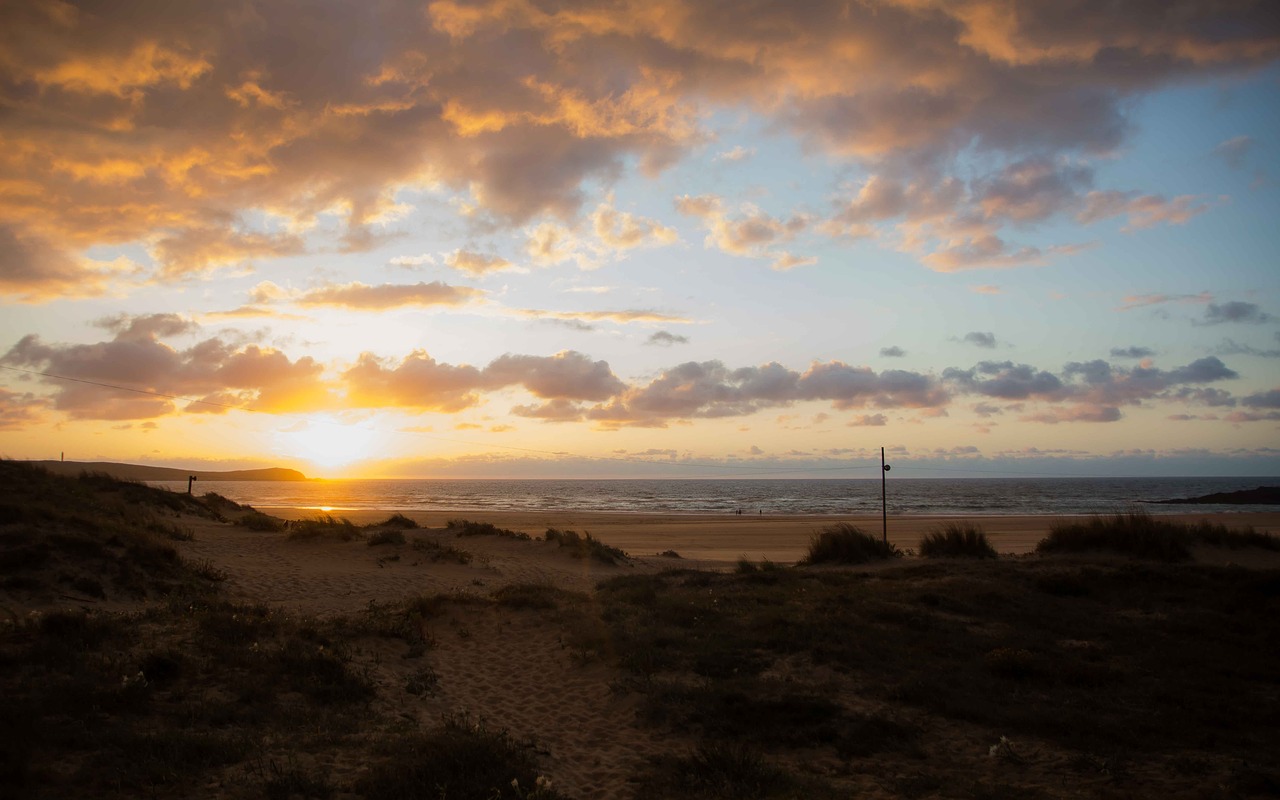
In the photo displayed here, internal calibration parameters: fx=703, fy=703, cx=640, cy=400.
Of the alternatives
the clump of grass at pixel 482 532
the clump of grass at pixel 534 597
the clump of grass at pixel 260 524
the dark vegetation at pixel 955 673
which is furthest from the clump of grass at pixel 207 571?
the clump of grass at pixel 482 532

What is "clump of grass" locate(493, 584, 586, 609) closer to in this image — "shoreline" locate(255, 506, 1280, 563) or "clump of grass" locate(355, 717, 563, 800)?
"clump of grass" locate(355, 717, 563, 800)

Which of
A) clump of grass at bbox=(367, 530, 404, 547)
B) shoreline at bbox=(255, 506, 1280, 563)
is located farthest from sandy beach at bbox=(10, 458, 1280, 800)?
shoreline at bbox=(255, 506, 1280, 563)

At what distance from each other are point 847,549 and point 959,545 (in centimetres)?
359

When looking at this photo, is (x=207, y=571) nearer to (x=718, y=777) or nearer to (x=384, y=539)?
(x=384, y=539)

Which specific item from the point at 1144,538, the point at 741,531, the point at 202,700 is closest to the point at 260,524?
the point at 202,700

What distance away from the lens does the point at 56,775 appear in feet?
20.4

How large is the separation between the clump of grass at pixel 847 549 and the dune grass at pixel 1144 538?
480 cm

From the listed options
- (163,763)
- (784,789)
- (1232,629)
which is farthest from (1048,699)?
(163,763)

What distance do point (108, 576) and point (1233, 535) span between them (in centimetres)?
2911

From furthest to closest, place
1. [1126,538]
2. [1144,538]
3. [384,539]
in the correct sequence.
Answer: [384,539] → [1126,538] → [1144,538]

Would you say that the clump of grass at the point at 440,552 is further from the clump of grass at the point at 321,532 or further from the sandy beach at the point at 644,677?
the sandy beach at the point at 644,677

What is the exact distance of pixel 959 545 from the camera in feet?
73.4

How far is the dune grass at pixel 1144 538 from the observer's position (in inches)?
770

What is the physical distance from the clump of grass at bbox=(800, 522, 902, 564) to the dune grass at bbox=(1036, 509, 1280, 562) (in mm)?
4799
